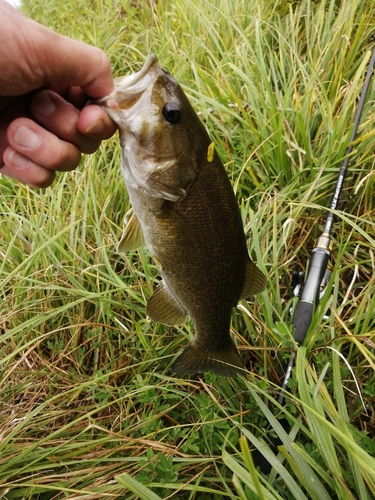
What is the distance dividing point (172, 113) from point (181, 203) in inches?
12.3

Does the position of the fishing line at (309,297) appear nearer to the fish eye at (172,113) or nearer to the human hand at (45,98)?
the fish eye at (172,113)

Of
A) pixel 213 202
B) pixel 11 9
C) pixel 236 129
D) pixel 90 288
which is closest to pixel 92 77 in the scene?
pixel 11 9

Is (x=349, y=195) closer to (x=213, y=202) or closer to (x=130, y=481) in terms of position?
(x=213, y=202)

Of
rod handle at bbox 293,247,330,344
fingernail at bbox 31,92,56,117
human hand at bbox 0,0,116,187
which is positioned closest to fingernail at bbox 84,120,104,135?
human hand at bbox 0,0,116,187

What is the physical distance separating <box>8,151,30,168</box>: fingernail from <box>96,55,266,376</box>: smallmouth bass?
0.43 meters

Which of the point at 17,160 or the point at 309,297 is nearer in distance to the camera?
the point at 17,160

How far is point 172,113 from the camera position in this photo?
4.57 feet

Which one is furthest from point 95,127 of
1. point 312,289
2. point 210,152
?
point 312,289

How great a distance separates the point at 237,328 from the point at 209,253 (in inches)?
26.7

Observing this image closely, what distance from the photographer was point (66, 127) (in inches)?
62.4

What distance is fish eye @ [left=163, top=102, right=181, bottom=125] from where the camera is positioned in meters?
1.38

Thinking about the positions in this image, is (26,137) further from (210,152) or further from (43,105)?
(210,152)

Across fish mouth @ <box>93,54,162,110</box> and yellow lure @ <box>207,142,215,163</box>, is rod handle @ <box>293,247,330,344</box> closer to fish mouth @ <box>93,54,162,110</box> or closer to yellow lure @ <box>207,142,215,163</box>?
yellow lure @ <box>207,142,215,163</box>

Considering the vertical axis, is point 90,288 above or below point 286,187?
below
